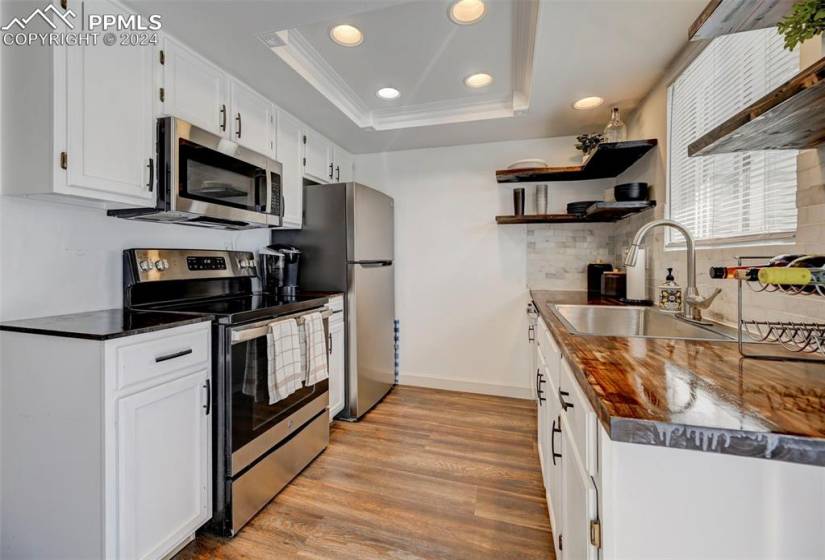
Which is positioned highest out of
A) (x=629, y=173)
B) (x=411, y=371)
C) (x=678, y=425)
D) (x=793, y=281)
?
(x=629, y=173)

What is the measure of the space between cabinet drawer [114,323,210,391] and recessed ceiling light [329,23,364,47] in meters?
1.60

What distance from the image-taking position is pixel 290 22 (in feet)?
5.36

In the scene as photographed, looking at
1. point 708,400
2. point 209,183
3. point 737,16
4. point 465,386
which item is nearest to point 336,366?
point 465,386

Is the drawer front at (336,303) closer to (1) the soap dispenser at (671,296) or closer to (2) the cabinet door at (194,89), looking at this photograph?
(2) the cabinet door at (194,89)

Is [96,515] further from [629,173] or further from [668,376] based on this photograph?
[629,173]

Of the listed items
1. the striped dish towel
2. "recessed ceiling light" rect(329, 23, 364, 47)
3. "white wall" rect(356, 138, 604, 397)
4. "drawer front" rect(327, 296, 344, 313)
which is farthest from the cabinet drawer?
"white wall" rect(356, 138, 604, 397)

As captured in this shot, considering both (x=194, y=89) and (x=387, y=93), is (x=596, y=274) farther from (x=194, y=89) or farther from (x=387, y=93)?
(x=194, y=89)

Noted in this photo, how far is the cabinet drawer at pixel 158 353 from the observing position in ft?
4.08

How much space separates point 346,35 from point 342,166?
59.7 inches

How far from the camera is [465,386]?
3.39 metres

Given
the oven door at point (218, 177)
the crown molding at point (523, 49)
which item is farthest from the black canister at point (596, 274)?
the oven door at point (218, 177)

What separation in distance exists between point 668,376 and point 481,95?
2411mm

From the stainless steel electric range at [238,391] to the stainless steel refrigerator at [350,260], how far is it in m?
0.44

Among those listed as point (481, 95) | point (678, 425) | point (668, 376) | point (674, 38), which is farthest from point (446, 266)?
point (678, 425)
